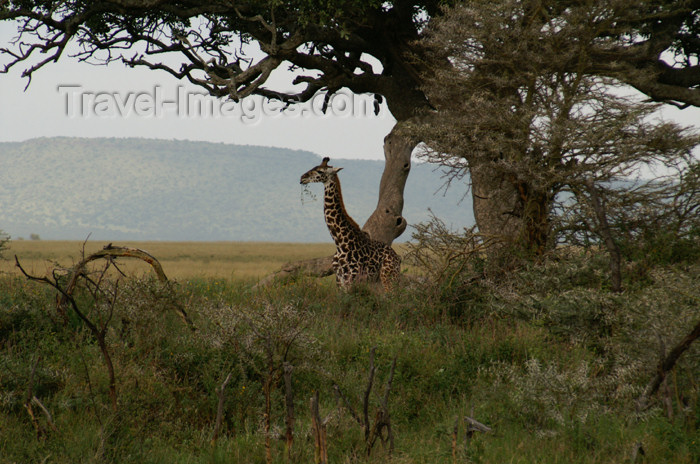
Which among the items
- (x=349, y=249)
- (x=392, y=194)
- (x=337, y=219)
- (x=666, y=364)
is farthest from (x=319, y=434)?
(x=392, y=194)

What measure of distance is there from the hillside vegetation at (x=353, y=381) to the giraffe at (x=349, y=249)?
255 cm

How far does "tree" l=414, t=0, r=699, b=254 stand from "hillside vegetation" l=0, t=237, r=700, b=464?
1.79m

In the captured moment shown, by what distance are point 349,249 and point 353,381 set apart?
227 inches

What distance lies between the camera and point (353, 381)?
780 cm

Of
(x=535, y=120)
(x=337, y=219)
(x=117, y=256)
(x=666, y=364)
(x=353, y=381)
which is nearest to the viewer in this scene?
(x=666, y=364)

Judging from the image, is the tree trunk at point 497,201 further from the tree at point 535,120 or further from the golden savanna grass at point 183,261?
the golden savanna grass at point 183,261

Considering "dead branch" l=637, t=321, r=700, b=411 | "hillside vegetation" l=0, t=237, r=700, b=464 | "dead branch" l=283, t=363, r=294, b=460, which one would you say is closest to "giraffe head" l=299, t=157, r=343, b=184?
"hillside vegetation" l=0, t=237, r=700, b=464

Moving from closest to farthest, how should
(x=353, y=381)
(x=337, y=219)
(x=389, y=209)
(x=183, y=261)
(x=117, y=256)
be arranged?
(x=353, y=381) < (x=117, y=256) < (x=337, y=219) < (x=389, y=209) < (x=183, y=261)

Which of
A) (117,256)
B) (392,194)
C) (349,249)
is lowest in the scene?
(349,249)

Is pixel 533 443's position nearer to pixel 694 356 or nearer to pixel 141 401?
pixel 694 356

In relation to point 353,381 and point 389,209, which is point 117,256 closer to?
point 353,381

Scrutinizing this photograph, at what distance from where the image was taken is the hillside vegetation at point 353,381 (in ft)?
19.3

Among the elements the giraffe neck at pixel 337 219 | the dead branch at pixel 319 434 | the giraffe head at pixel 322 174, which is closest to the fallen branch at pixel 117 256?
the dead branch at pixel 319 434

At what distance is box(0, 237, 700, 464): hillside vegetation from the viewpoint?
5.88 metres
